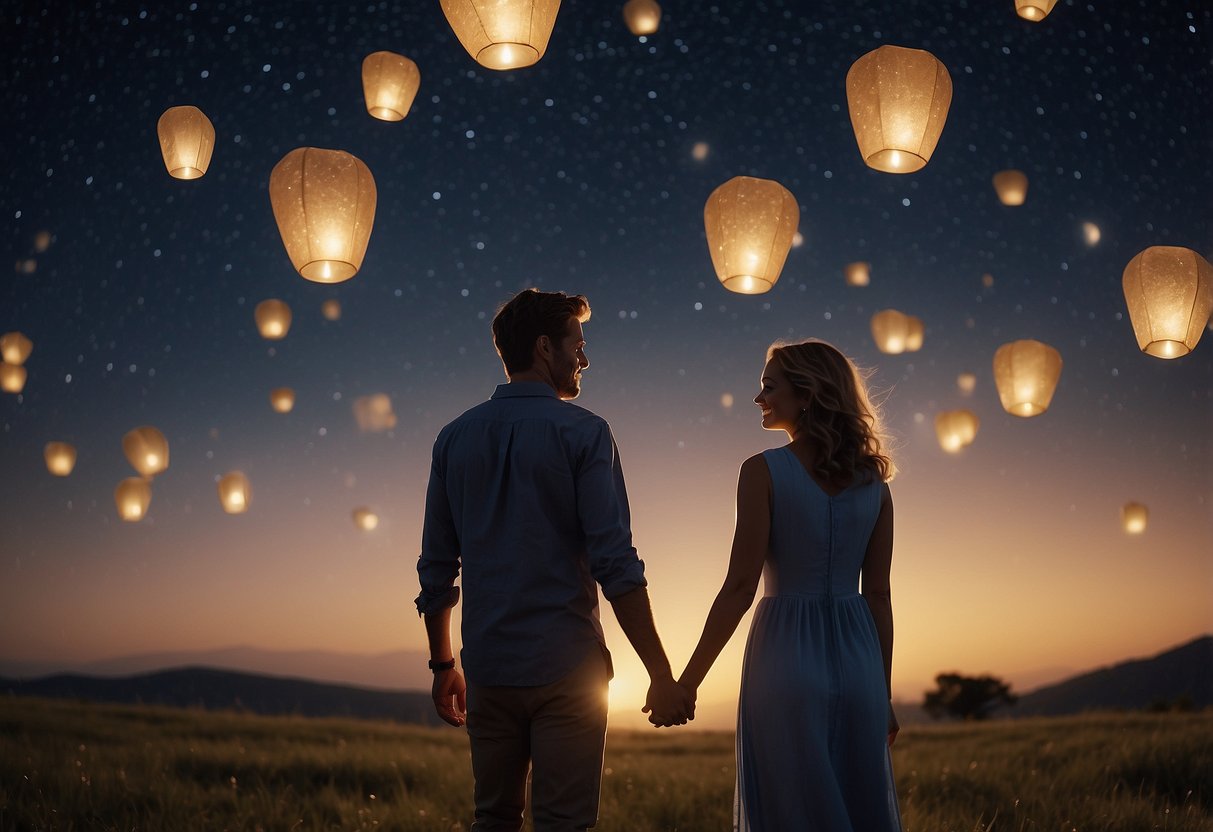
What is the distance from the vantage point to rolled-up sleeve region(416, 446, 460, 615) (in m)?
2.73

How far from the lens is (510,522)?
2529mm

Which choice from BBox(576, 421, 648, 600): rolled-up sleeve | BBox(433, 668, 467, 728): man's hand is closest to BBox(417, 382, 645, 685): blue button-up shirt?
BBox(576, 421, 648, 600): rolled-up sleeve

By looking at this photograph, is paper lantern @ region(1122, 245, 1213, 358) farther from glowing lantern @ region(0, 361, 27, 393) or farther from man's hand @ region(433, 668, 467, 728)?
glowing lantern @ region(0, 361, 27, 393)

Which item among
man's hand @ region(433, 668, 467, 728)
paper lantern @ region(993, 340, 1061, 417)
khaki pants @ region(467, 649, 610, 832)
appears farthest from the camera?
paper lantern @ region(993, 340, 1061, 417)

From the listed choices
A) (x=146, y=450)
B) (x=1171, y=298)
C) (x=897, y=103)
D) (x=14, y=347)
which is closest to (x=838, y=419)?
(x=897, y=103)

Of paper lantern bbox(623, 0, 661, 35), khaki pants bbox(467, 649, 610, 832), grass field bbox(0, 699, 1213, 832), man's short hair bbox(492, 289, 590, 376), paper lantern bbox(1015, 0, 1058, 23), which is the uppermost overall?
paper lantern bbox(623, 0, 661, 35)

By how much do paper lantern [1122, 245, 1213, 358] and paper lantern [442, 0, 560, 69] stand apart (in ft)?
10.8

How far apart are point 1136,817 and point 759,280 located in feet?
9.80

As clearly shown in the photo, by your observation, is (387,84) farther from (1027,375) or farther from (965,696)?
(965,696)

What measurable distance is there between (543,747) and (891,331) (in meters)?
8.19

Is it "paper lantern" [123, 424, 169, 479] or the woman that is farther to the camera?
"paper lantern" [123, 424, 169, 479]

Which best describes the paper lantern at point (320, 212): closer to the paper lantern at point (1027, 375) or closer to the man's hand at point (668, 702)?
the man's hand at point (668, 702)

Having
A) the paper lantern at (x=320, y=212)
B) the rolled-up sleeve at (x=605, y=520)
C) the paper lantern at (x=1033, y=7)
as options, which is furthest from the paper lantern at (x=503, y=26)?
the paper lantern at (x=1033, y=7)

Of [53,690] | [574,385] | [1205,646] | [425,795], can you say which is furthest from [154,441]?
[1205,646]
